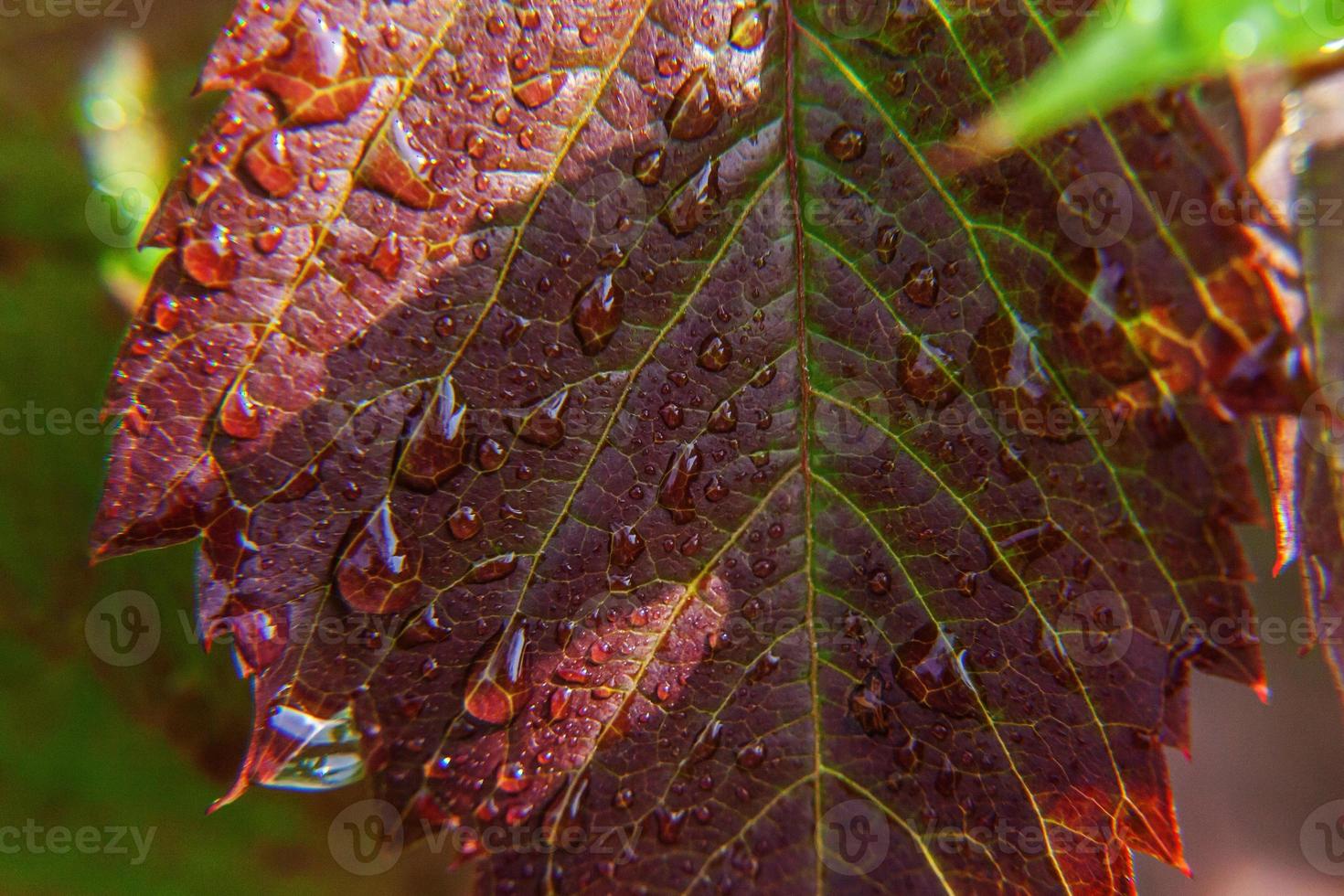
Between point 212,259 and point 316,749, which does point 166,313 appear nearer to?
point 212,259

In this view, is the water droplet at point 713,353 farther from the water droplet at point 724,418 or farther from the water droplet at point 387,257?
the water droplet at point 387,257

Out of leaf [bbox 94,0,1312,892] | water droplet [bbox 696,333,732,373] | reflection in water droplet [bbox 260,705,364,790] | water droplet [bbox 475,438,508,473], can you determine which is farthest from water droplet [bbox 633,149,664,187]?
reflection in water droplet [bbox 260,705,364,790]

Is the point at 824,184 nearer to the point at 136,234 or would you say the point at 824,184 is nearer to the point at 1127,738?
the point at 1127,738

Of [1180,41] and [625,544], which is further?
[625,544]

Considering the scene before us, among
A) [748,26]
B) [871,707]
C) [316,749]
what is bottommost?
[316,749]

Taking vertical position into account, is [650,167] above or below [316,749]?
above

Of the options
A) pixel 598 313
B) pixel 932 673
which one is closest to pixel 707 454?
pixel 598 313

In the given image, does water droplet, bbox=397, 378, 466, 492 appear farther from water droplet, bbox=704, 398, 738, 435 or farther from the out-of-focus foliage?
the out-of-focus foliage

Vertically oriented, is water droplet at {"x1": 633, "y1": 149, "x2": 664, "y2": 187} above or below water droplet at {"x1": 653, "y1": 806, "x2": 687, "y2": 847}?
above

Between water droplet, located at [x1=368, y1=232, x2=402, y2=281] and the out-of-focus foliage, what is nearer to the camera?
the out-of-focus foliage
